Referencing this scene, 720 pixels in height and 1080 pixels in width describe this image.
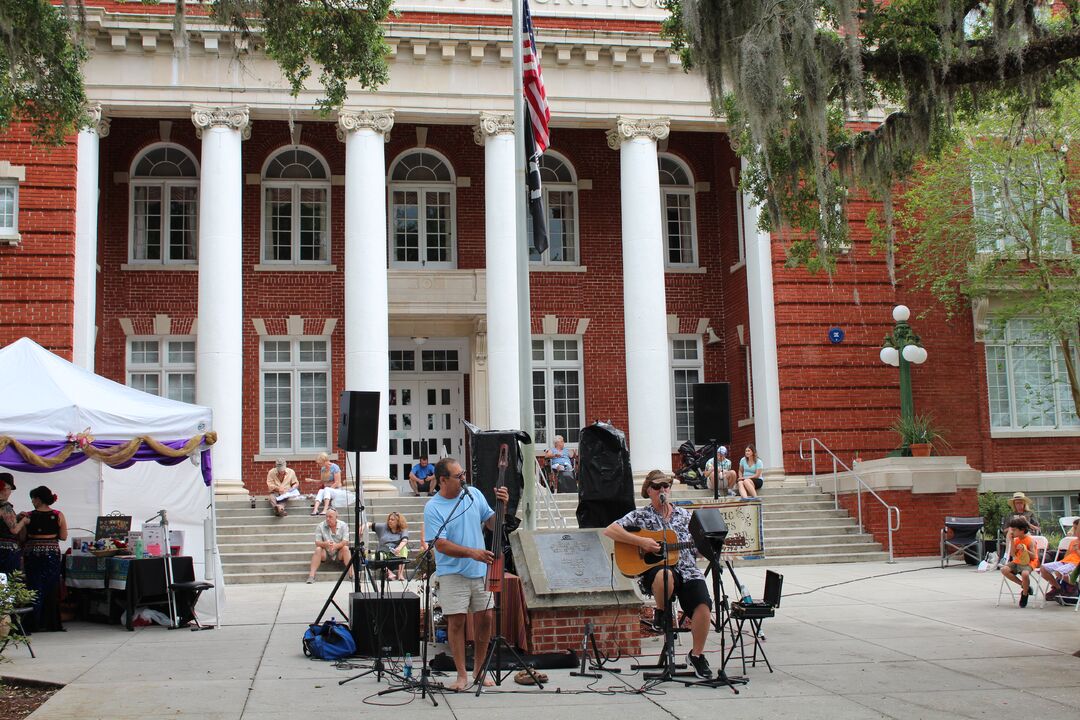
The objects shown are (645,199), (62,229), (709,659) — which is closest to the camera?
(709,659)

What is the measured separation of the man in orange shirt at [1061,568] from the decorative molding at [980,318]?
11048mm

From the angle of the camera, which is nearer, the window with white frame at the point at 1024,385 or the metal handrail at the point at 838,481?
the metal handrail at the point at 838,481

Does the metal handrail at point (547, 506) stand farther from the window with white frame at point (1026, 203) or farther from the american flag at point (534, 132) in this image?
the window with white frame at point (1026, 203)

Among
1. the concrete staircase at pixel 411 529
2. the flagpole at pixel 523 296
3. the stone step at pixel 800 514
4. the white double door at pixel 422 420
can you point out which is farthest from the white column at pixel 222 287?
the stone step at pixel 800 514

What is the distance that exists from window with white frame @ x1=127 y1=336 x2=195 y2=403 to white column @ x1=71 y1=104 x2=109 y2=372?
114 inches

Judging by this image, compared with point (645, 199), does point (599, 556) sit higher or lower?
lower

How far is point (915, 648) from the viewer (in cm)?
1041

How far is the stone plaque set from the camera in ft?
32.3

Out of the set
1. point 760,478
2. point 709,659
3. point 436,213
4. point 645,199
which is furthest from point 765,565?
point 436,213

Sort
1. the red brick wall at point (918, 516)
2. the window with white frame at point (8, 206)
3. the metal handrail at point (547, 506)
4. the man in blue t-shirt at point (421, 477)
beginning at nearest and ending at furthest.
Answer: the metal handrail at point (547, 506), the red brick wall at point (918, 516), the window with white frame at point (8, 206), the man in blue t-shirt at point (421, 477)

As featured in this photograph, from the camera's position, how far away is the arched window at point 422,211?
25297 mm

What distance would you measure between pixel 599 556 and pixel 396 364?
15981mm

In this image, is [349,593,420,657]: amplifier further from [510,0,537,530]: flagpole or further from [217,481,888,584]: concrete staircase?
[217,481,888,584]: concrete staircase

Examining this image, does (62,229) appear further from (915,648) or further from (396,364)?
(915,648)
